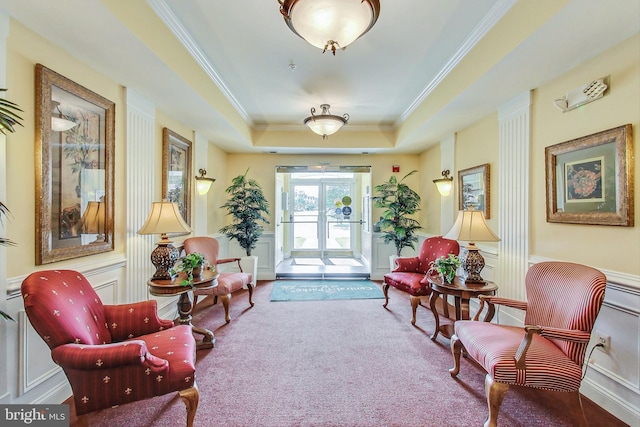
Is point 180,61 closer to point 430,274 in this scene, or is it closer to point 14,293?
point 14,293

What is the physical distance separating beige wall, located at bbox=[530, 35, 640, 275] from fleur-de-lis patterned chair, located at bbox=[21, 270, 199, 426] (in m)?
2.88

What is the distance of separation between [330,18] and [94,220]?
7.70ft

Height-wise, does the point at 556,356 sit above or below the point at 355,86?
below

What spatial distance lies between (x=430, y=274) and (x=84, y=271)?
10.2 ft

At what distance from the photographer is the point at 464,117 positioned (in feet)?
11.2

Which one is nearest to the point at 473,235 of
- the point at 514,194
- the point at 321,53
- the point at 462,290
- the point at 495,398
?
the point at 462,290

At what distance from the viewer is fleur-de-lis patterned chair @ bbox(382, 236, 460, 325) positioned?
332 cm

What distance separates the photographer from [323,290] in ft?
15.5

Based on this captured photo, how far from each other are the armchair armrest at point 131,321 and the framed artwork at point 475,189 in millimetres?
3216

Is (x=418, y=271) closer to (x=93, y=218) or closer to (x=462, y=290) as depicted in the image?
(x=462, y=290)

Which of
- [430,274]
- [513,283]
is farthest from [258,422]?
[513,283]

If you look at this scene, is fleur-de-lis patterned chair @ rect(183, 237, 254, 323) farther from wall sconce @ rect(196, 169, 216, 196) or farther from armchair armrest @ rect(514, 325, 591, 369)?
armchair armrest @ rect(514, 325, 591, 369)

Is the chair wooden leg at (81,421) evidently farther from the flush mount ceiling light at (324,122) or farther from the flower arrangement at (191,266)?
the flush mount ceiling light at (324,122)

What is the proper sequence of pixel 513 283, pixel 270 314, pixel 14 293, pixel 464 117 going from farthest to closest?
pixel 270 314 → pixel 464 117 → pixel 513 283 → pixel 14 293
